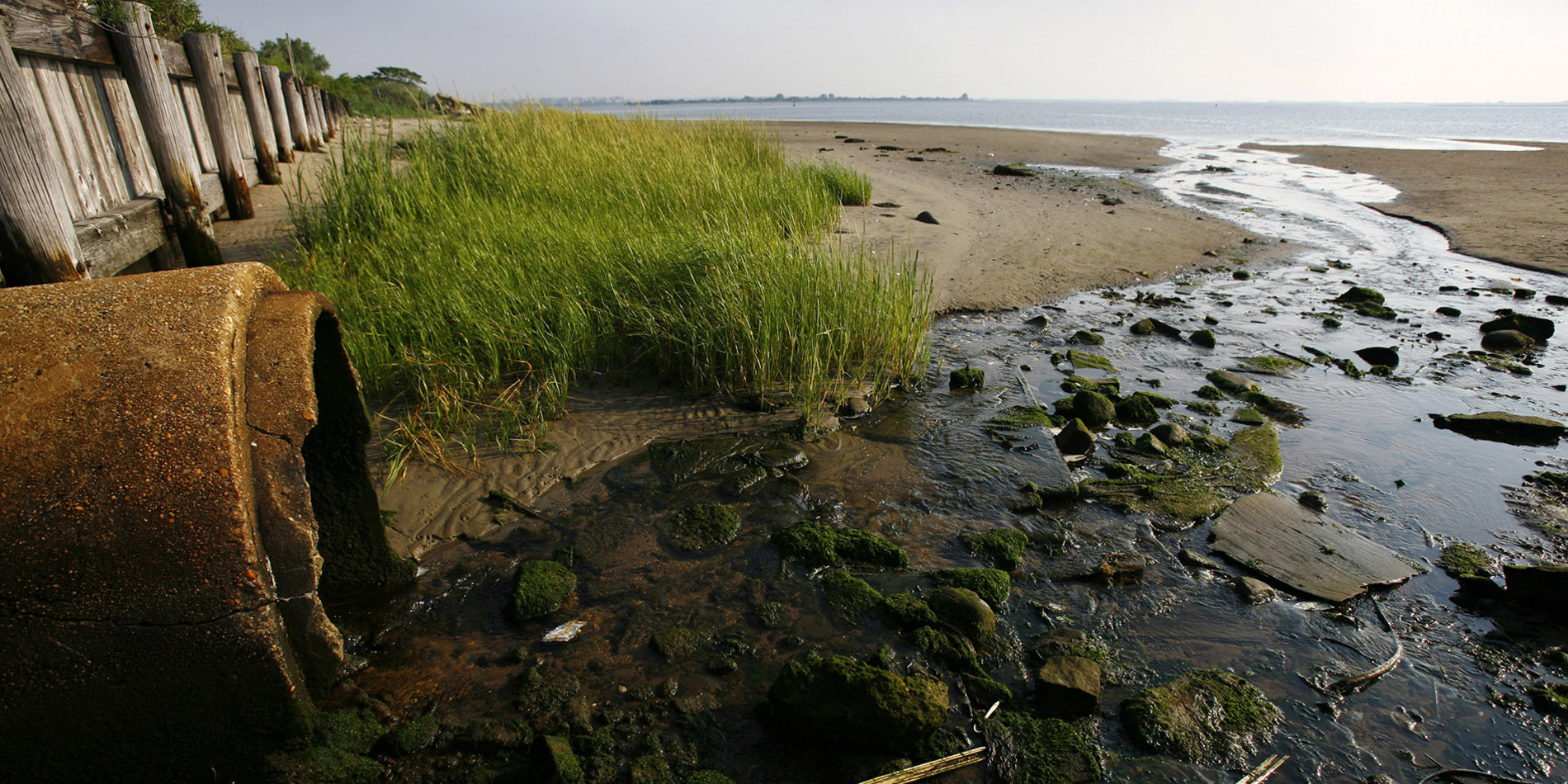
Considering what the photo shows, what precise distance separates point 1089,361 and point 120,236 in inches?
243

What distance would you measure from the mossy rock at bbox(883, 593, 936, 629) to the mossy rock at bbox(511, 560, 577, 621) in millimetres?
1212

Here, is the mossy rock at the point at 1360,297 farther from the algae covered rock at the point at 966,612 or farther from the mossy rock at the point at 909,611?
the mossy rock at the point at 909,611

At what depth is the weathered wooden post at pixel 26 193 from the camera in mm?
3150

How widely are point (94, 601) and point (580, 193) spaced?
5.51m

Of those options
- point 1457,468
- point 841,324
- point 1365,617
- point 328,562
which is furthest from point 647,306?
point 1457,468

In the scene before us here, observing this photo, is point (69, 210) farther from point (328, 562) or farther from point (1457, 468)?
point (1457, 468)

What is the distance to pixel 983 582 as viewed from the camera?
2.88 m

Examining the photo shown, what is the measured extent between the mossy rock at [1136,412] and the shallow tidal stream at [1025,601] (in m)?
0.18

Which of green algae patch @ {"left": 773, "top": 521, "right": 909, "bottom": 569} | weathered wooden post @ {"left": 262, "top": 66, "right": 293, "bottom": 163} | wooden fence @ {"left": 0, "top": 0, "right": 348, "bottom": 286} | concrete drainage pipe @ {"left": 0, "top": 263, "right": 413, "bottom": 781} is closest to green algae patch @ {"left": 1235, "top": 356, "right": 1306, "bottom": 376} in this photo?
green algae patch @ {"left": 773, "top": 521, "right": 909, "bottom": 569}

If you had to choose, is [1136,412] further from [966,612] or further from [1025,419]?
[966,612]

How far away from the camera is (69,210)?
3.50 metres

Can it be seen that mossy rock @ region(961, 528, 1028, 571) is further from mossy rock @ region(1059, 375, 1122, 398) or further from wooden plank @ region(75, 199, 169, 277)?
wooden plank @ region(75, 199, 169, 277)

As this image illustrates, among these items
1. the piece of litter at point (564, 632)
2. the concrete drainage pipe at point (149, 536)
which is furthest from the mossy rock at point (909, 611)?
the concrete drainage pipe at point (149, 536)

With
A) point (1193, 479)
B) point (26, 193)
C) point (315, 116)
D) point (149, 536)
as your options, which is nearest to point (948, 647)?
point (1193, 479)
